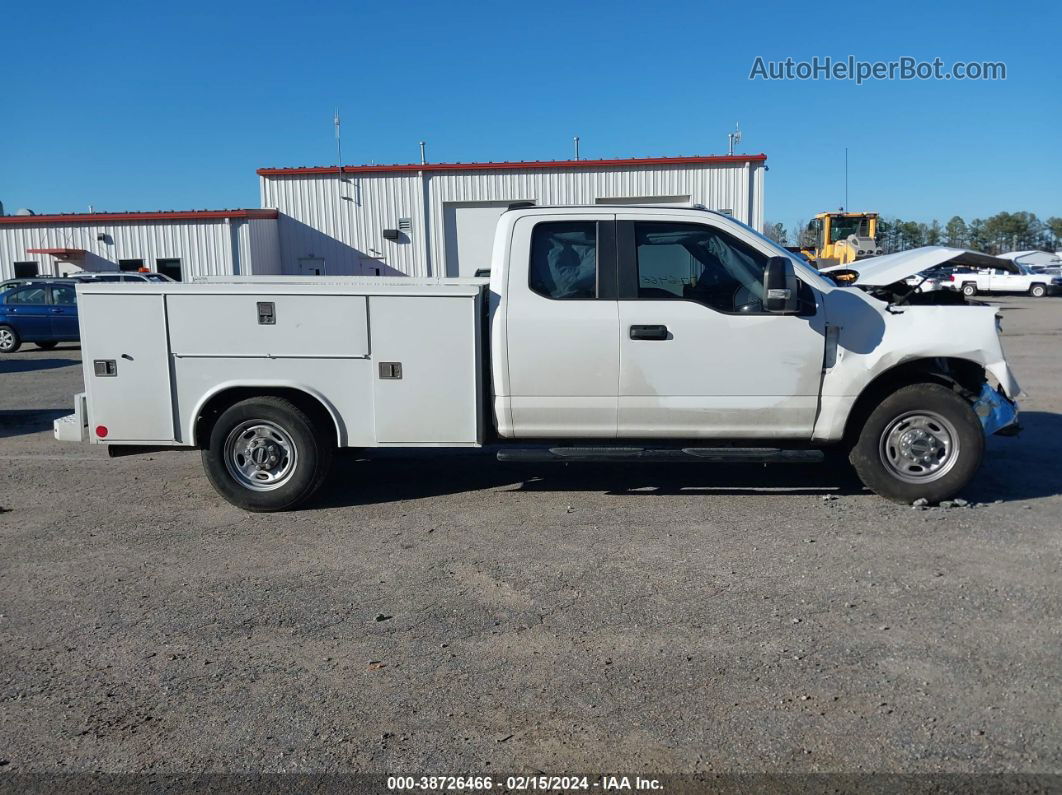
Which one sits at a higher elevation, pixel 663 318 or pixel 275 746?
pixel 663 318

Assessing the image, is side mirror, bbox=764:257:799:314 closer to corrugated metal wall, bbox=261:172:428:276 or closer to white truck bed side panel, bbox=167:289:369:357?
white truck bed side panel, bbox=167:289:369:357

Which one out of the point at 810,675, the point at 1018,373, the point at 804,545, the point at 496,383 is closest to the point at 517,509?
the point at 496,383

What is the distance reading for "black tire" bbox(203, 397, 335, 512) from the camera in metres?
6.29

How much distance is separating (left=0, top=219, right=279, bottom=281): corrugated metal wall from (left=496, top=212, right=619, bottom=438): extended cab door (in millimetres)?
24091

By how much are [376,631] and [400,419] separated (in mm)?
2177

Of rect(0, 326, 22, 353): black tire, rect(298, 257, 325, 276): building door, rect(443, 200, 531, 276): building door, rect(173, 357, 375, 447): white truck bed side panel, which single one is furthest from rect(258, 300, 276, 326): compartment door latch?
rect(298, 257, 325, 276): building door

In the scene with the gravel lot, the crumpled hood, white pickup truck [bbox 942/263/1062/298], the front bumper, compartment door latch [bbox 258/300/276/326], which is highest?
white pickup truck [bbox 942/263/1062/298]

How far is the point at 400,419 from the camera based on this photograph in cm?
629

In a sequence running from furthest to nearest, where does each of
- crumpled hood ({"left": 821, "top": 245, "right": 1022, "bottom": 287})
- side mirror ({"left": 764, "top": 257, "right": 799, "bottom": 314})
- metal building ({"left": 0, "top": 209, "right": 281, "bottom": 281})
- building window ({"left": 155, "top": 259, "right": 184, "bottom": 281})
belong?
building window ({"left": 155, "top": 259, "right": 184, "bottom": 281}) < metal building ({"left": 0, "top": 209, "right": 281, "bottom": 281}) < crumpled hood ({"left": 821, "top": 245, "right": 1022, "bottom": 287}) < side mirror ({"left": 764, "top": 257, "right": 799, "bottom": 314})

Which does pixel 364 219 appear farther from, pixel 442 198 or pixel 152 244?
pixel 152 244

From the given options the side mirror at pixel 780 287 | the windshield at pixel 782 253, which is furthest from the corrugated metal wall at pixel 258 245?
the side mirror at pixel 780 287

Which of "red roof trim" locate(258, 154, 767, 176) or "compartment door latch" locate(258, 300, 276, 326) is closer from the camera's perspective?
"compartment door latch" locate(258, 300, 276, 326)

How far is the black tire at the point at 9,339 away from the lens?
19.3m

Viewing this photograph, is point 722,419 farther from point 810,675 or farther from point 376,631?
point 376,631
